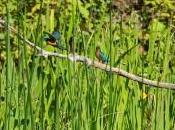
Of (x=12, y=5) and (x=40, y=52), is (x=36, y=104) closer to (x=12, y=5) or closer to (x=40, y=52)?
(x=40, y=52)

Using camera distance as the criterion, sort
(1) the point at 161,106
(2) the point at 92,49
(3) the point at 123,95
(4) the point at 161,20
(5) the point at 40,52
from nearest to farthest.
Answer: (5) the point at 40,52, (1) the point at 161,106, (3) the point at 123,95, (2) the point at 92,49, (4) the point at 161,20

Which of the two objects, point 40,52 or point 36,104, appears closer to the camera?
point 40,52

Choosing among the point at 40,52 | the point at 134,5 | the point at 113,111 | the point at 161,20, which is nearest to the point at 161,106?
the point at 113,111

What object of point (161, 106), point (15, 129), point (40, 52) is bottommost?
point (15, 129)

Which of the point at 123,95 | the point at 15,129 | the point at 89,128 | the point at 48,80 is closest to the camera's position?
the point at 89,128

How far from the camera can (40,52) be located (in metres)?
1.36

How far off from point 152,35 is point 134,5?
2376 millimetres

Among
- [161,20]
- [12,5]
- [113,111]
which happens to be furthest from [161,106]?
[161,20]

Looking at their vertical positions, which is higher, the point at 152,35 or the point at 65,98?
the point at 152,35

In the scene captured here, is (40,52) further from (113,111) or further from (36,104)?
(36,104)

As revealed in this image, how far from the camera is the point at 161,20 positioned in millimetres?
4281

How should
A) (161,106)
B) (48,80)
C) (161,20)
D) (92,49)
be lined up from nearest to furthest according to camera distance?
(161,106) → (92,49) → (48,80) → (161,20)

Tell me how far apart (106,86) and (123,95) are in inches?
5.2

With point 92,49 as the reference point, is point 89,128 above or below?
below
